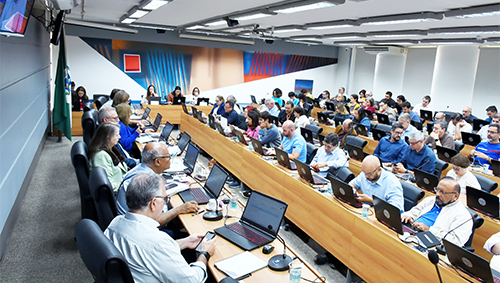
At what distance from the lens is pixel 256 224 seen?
9.45 ft

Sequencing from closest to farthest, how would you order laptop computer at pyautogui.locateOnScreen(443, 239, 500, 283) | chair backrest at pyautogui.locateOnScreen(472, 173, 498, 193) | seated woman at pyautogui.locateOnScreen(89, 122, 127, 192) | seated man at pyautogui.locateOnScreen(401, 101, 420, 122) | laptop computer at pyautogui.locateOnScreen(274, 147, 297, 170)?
laptop computer at pyautogui.locateOnScreen(443, 239, 500, 283) < seated woman at pyautogui.locateOnScreen(89, 122, 127, 192) < chair backrest at pyautogui.locateOnScreen(472, 173, 498, 193) < laptop computer at pyautogui.locateOnScreen(274, 147, 297, 170) < seated man at pyautogui.locateOnScreen(401, 101, 420, 122)

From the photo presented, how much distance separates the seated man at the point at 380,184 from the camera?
3648 mm

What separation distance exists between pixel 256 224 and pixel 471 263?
5.01ft

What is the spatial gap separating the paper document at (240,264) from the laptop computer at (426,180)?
9.21ft

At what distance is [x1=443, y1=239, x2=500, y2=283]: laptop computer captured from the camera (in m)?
2.20

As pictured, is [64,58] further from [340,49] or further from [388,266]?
[340,49]

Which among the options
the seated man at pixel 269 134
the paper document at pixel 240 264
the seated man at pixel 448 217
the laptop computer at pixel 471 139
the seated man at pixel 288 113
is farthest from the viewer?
the seated man at pixel 288 113

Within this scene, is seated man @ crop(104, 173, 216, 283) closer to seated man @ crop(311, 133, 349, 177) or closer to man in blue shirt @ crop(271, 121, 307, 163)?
seated man @ crop(311, 133, 349, 177)

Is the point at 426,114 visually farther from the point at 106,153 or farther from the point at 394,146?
the point at 106,153

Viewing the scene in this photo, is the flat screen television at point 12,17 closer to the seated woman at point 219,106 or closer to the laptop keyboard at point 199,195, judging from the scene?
the laptop keyboard at point 199,195

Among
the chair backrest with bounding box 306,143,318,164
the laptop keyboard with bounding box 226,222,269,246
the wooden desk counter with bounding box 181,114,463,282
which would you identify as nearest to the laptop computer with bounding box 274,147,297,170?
the wooden desk counter with bounding box 181,114,463,282

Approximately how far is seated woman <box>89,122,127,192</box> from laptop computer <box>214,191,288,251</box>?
5.18 ft

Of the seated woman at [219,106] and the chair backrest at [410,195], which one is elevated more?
the seated woman at [219,106]

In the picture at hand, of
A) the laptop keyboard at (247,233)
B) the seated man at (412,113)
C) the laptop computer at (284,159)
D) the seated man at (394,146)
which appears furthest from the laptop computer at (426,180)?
the seated man at (412,113)
